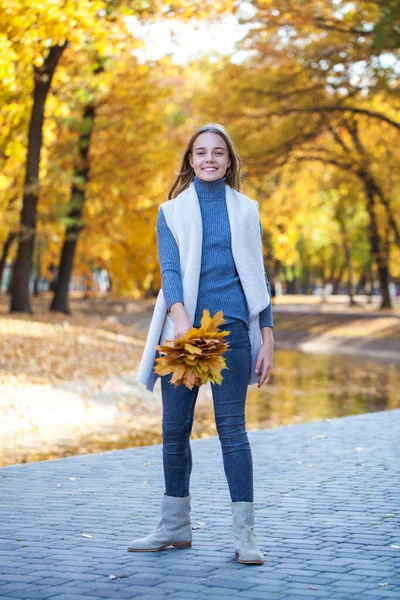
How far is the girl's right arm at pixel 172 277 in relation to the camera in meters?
4.97

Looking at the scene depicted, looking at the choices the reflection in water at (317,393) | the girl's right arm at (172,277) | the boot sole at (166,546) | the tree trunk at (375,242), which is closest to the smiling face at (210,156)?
the girl's right arm at (172,277)

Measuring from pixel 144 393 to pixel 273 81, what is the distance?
17096 mm

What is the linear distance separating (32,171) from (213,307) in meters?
20.7

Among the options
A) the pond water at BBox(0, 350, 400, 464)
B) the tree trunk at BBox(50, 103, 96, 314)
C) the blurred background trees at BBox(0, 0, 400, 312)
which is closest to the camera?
the pond water at BBox(0, 350, 400, 464)

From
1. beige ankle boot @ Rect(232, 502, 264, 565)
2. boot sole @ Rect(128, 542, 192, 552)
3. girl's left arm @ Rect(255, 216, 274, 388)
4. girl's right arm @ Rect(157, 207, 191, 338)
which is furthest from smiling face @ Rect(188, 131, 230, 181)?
boot sole @ Rect(128, 542, 192, 552)

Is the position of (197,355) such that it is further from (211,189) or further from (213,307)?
(211,189)

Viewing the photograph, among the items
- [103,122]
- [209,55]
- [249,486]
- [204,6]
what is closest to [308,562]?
[249,486]

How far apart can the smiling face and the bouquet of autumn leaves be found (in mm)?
798

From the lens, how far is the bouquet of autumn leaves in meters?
4.79

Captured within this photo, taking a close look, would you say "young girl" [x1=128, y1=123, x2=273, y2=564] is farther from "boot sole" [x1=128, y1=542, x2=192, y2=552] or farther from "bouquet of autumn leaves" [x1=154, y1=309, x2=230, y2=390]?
"bouquet of autumn leaves" [x1=154, y1=309, x2=230, y2=390]

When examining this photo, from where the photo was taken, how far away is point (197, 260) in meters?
5.10

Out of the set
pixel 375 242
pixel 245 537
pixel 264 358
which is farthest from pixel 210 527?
pixel 375 242

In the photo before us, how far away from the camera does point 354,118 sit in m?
35.1

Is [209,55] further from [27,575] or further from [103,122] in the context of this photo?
[27,575]
